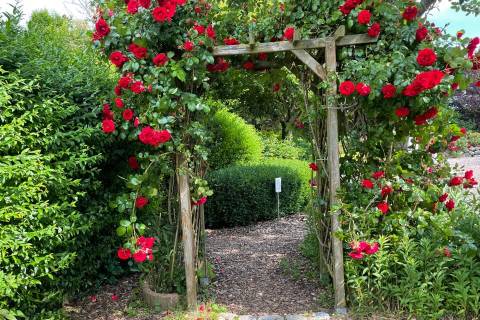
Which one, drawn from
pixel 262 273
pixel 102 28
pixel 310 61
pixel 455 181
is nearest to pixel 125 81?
pixel 102 28

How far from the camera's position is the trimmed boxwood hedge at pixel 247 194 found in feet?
21.2

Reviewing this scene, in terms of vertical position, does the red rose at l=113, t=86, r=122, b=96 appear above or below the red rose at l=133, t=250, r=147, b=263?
above

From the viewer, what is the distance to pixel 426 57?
9.65 feet

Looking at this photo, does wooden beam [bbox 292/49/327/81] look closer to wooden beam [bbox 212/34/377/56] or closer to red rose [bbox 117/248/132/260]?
wooden beam [bbox 212/34/377/56]

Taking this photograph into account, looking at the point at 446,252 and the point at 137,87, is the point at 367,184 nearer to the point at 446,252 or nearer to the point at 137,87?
the point at 446,252

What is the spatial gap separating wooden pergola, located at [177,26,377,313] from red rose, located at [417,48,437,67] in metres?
0.39

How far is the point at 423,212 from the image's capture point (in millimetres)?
3332

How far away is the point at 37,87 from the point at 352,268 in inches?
104

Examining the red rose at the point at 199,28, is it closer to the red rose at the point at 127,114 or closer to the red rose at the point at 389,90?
the red rose at the point at 127,114

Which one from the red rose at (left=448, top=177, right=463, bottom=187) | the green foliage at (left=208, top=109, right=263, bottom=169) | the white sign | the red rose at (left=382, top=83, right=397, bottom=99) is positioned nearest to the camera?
the red rose at (left=382, top=83, right=397, bottom=99)

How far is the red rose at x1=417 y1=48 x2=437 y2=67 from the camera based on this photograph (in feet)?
Result: 9.60

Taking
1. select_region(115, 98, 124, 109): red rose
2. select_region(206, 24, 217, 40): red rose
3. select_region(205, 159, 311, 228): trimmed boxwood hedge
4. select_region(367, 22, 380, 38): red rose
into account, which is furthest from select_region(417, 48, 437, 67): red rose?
select_region(205, 159, 311, 228): trimmed boxwood hedge

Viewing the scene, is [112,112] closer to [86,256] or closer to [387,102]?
[86,256]

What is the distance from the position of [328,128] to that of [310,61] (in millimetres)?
527
